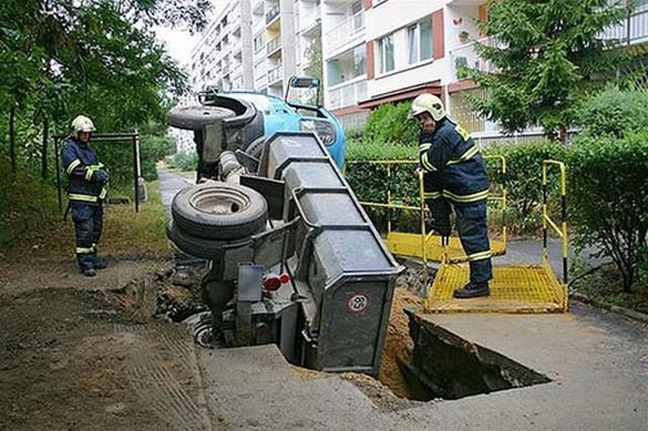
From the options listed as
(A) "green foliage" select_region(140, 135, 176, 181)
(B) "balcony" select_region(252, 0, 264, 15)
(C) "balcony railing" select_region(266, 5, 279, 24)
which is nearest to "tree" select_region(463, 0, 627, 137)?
(A) "green foliage" select_region(140, 135, 176, 181)

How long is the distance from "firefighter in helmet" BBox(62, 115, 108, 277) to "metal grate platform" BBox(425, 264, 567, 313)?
418 centimetres

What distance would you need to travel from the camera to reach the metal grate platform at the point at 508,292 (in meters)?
6.02

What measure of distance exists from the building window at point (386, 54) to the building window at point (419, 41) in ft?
5.16

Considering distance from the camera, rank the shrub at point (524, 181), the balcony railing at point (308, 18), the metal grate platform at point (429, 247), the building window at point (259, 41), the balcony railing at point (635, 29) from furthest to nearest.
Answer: the building window at point (259, 41)
the balcony railing at point (308, 18)
the balcony railing at point (635, 29)
the shrub at point (524, 181)
the metal grate platform at point (429, 247)

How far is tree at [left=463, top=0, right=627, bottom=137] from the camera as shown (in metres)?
13.3

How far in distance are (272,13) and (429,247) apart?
5164 cm

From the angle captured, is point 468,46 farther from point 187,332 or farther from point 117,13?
point 187,332

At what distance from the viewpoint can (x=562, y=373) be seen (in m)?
4.35

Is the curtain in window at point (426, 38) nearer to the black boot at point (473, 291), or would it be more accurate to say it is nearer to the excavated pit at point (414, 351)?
the excavated pit at point (414, 351)

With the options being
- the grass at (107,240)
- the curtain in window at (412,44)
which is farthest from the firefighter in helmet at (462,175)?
the curtain in window at (412,44)

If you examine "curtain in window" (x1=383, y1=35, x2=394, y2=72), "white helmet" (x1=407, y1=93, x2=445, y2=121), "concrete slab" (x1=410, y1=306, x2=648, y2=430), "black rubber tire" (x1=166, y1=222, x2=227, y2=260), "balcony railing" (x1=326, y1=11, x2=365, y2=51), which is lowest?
"concrete slab" (x1=410, y1=306, x2=648, y2=430)

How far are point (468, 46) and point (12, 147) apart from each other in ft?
47.0

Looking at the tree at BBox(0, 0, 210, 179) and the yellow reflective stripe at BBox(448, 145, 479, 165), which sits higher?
the tree at BBox(0, 0, 210, 179)

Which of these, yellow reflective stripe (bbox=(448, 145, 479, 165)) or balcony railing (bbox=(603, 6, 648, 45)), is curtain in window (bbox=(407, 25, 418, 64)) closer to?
balcony railing (bbox=(603, 6, 648, 45))
